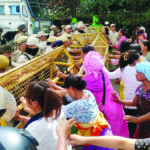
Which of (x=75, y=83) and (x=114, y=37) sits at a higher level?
(x=114, y=37)

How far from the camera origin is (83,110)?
2.24 meters

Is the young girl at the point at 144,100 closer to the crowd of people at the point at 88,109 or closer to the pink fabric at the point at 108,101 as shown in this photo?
the crowd of people at the point at 88,109

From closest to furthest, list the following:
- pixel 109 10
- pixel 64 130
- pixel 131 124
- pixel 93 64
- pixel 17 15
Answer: pixel 64 130 → pixel 93 64 → pixel 131 124 → pixel 17 15 → pixel 109 10

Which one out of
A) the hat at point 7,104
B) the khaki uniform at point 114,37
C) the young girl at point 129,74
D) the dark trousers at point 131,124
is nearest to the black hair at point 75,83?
the hat at point 7,104

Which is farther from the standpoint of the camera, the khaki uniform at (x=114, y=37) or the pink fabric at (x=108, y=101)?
the khaki uniform at (x=114, y=37)

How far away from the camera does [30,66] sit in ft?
9.68

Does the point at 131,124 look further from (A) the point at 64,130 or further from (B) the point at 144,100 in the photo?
(A) the point at 64,130

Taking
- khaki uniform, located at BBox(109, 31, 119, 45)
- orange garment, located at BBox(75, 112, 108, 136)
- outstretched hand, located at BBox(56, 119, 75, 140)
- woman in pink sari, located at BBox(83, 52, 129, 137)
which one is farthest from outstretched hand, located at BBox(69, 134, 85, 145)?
khaki uniform, located at BBox(109, 31, 119, 45)

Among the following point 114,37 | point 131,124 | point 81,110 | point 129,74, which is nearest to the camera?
point 81,110

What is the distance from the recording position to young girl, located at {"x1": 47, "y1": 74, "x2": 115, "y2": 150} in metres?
2.24

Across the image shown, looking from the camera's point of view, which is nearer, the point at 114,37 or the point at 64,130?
the point at 64,130

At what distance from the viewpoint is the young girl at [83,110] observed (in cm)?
224

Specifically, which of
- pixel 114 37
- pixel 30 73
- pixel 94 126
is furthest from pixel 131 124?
pixel 114 37

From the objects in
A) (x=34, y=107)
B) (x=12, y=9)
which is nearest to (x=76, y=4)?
(x=12, y=9)
